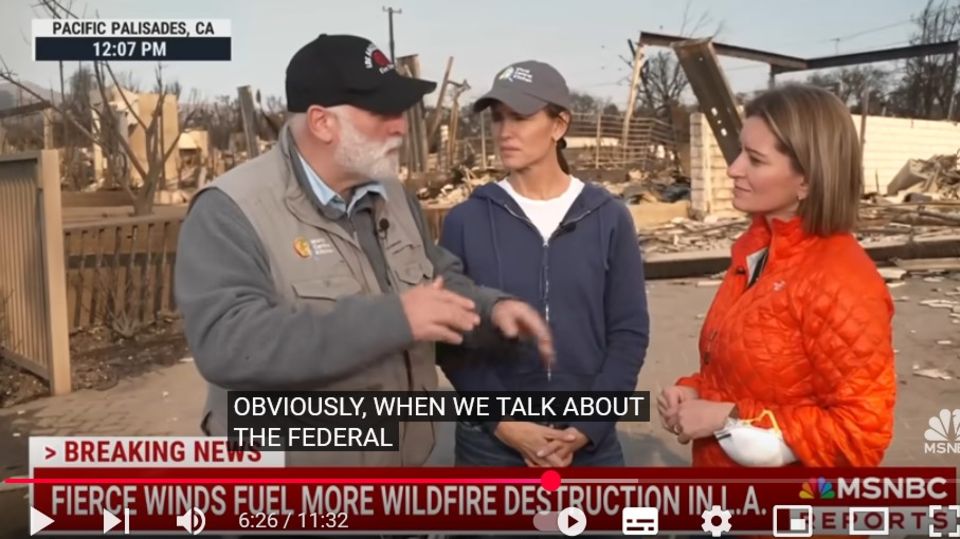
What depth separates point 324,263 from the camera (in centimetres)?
131

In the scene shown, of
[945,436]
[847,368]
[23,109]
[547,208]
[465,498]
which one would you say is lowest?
[945,436]

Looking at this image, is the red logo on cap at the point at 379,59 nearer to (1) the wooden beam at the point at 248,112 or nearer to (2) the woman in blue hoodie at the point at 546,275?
(2) the woman in blue hoodie at the point at 546,275

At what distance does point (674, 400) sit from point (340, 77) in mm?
854

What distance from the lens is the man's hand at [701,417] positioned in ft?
4.66

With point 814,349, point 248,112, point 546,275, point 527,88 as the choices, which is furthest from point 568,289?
point 248,112

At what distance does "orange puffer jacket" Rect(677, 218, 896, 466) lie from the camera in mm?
1277

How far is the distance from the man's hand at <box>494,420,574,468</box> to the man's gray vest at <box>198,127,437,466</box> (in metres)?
0.24

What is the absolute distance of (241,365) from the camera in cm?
119

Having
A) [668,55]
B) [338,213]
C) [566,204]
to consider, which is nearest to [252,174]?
[338,213]

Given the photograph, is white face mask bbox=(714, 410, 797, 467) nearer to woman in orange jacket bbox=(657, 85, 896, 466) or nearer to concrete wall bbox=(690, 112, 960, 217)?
woman in orange jacket bbox=(657, 85, 896, 466)

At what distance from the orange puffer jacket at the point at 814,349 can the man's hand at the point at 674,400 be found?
78mm

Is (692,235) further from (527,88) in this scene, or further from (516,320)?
(516,320)

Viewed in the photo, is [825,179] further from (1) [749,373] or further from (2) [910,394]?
(2) [910,394]

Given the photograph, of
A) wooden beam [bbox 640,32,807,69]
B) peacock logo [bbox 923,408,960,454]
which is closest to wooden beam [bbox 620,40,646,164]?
wooden beam [bbox 640,32,807,69]
